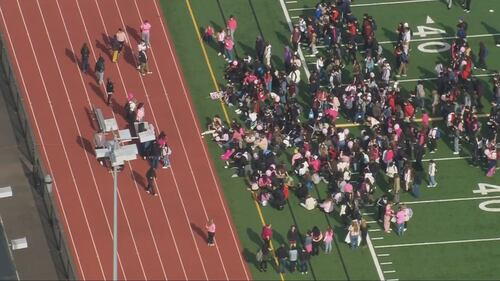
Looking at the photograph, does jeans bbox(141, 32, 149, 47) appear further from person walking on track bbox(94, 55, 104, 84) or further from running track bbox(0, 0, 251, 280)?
person walking on track bbox(94, 55, 104, 84)

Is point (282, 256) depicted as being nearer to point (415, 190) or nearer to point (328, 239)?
point (328, 239)

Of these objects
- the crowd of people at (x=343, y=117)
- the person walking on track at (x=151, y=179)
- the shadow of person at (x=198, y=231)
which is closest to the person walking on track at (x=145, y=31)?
the crowd of people at (x=343, y=117)

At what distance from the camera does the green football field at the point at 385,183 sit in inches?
2963

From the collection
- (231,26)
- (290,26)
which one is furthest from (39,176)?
(290,26)

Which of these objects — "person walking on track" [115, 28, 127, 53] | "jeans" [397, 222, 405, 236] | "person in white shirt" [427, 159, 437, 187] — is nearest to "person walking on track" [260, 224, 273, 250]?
"jeans" [397, 222, 405, 236]

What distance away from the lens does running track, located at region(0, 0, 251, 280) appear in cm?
7462

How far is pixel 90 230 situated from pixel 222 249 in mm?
5204

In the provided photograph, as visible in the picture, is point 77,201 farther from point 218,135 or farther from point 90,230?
point 218,135

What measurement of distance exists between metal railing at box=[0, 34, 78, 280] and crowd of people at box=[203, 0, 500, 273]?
24.5 feet

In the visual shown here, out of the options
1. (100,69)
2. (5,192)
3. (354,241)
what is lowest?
(354,241)

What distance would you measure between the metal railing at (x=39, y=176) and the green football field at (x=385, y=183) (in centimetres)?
714

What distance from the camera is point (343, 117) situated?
8088 cm

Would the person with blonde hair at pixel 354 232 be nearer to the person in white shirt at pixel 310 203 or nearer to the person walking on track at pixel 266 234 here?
the person in white shirt at pixel 310 203

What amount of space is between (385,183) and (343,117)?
406 centimetres
